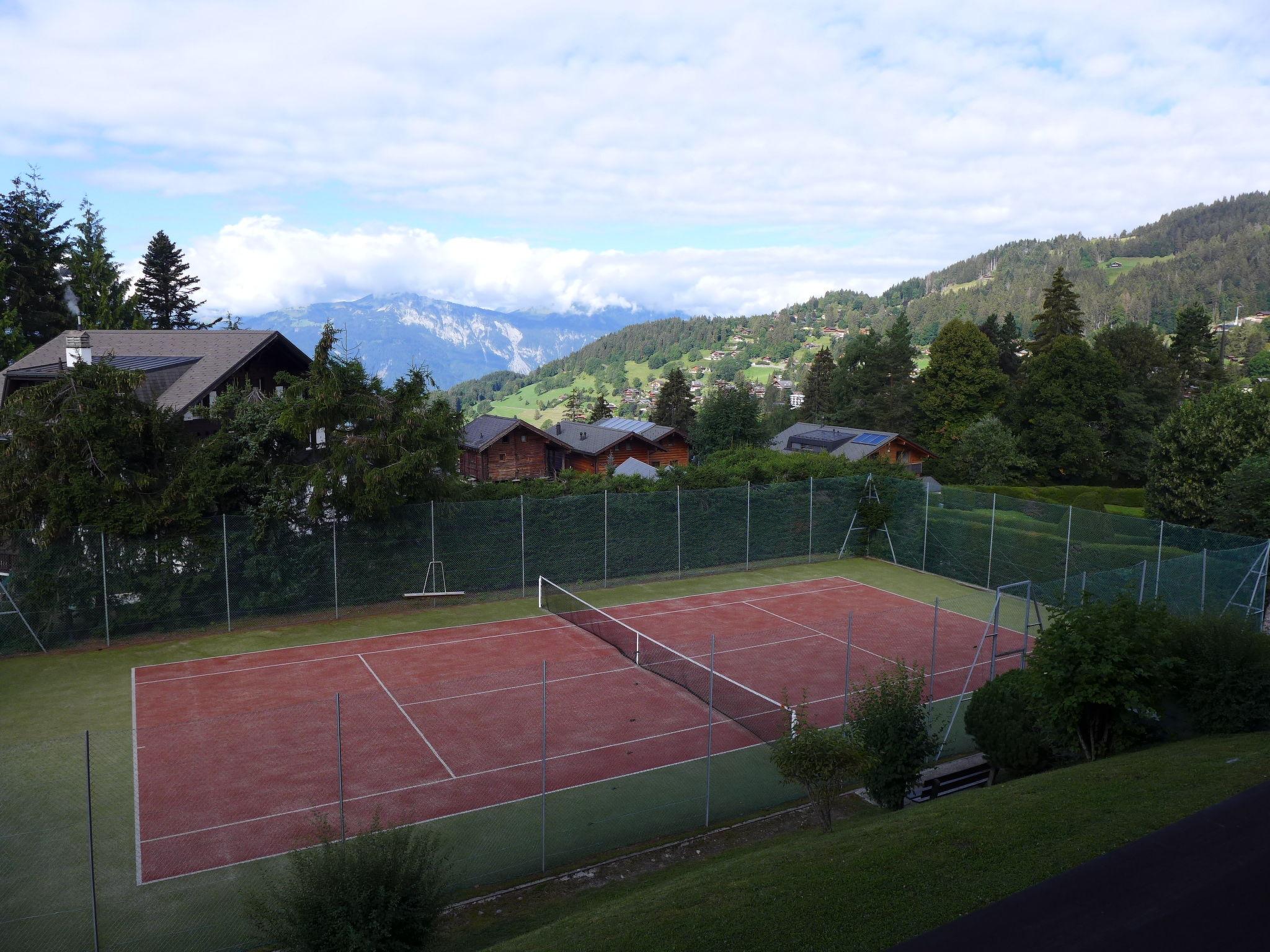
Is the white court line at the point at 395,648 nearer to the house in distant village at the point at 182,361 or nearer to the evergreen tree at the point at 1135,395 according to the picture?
the house in distant village at the point at 182,361

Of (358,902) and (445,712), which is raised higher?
(358,902)

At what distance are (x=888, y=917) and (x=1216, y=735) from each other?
6.50 m

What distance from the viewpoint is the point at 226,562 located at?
19.6m

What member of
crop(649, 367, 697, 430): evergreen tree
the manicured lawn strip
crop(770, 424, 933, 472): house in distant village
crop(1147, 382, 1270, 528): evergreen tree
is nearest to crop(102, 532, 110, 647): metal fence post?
the manicured lawn strip

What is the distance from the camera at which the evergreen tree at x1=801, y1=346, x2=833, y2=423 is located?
2817 inches

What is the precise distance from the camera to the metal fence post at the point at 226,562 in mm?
19469

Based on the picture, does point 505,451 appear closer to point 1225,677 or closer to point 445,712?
point 445,712

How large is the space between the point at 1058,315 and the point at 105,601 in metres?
56.2

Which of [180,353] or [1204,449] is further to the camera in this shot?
[1204,449]

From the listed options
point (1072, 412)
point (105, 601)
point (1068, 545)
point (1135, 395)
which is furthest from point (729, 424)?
point (105, 601)

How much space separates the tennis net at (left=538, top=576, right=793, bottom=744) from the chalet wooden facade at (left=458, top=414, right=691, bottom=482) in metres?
14.6

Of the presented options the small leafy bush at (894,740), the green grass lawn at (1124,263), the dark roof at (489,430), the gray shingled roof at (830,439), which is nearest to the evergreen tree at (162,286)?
the dark roof at (489,430)

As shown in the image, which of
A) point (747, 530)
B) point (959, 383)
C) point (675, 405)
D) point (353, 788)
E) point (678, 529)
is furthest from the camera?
point (675, 405)

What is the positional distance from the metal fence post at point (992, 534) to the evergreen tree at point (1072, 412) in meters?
25.6
